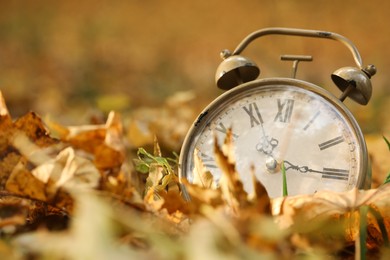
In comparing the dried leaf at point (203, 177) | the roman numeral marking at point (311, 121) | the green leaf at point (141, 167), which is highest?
the roman numeral marking at point (311, 121)

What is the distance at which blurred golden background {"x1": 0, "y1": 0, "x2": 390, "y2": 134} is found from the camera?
445 centimetres

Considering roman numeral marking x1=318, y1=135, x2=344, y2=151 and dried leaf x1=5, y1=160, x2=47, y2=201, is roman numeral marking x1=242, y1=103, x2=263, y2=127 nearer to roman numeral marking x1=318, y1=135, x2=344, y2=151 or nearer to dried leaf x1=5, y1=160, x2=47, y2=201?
roman numeral marking x1=318, y1=135, x2=344, y2=151

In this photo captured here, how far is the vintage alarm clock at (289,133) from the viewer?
1289 mm

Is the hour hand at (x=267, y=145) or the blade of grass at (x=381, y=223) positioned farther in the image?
the hour hand at (x=267, y=145)

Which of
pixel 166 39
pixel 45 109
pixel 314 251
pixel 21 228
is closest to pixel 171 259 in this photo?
pixel 314 251

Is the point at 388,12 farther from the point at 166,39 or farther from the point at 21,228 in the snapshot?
the point at 21,228

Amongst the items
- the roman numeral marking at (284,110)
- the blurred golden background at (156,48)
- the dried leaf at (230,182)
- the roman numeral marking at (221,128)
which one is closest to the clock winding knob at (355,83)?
the roman numeral marking at (284,110)

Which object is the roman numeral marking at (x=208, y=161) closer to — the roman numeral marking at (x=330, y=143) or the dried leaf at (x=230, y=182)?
the roman numeral marking at (x=330, y=143)

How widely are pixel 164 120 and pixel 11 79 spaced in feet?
6.34

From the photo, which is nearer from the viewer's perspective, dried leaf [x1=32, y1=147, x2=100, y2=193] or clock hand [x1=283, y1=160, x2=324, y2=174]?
dried leaf [x1=32, y1=147, x2=100, y2=193]

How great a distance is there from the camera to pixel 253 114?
1.39 m

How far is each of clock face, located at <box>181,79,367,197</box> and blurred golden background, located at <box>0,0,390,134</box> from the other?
2.78 metres

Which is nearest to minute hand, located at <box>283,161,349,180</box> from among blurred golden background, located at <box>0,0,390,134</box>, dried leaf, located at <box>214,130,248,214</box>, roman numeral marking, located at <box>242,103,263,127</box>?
roman numeral marking, located at <box>242,103,263,127</box>

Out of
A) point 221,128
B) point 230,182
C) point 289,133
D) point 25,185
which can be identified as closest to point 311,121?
point 289,133
